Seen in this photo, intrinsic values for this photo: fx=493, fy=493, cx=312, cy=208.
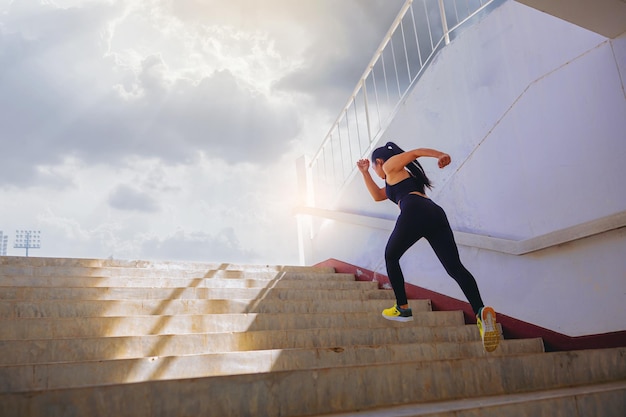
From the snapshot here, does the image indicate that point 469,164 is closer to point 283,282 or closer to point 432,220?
point 432,220

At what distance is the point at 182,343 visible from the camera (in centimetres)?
259

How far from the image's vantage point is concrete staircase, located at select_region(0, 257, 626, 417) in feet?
6.11

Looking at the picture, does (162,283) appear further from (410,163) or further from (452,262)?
(452,262)

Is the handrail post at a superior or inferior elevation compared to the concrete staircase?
superior

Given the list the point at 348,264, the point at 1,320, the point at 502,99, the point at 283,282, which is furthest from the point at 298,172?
the point at 1,320

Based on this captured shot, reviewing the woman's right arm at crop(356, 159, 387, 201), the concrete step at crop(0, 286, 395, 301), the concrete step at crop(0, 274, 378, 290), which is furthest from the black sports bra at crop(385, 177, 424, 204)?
the concrete step at crop(0, 274, 378, 290)

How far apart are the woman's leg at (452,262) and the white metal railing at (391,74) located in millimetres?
2420

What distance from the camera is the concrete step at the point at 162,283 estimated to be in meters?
3.62

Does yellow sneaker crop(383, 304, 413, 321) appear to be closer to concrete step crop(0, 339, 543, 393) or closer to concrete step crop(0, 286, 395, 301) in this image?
concrete step crop(0, 339, 543, 393)

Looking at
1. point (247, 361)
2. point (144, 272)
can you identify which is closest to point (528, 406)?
point (247, 361)

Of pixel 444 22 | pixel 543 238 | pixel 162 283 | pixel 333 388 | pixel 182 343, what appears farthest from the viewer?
pixel 444 22

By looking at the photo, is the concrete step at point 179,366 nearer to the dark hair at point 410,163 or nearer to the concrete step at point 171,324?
the concrete step at point 171,324

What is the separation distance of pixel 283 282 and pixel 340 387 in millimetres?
2469

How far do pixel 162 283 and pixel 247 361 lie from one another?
6.40 ft
